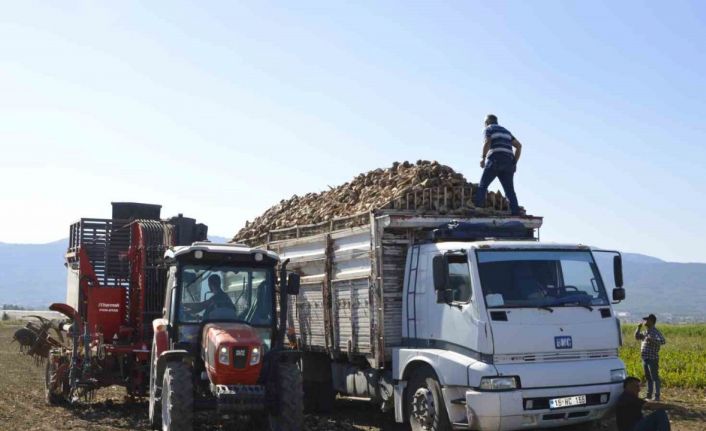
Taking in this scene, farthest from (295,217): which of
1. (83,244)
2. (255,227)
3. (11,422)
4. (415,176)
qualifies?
(11,422)

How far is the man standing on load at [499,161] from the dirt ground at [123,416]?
12.5ft

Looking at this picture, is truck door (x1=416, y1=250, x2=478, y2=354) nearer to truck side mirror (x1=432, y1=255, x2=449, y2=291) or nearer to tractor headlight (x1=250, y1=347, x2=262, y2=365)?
truck side mirror (x1=432, y1=255, x2=449, y2=291)

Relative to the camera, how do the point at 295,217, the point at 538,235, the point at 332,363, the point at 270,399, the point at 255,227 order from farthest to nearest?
the point at 255,227
the point at 295,217
the point at 332,363
the point at 538,235
the point at 270,399

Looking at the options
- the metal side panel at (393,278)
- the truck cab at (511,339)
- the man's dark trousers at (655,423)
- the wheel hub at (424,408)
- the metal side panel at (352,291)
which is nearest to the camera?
the man's dark trousers at (655,423)

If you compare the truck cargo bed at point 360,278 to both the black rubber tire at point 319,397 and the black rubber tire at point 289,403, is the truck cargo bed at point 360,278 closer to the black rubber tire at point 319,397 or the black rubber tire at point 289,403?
the black rubber tire at point 319,397

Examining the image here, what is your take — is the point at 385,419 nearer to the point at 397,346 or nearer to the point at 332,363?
the point at 332,363

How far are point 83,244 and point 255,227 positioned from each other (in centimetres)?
343

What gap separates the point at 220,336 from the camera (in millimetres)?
10633

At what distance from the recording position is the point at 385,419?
13.9 meters

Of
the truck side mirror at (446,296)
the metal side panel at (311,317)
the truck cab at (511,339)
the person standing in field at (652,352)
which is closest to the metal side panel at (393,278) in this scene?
the truck cab at (511,339)

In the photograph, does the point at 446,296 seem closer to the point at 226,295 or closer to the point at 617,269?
the point at 617,269

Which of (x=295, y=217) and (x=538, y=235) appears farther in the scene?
(x=295, y=217)

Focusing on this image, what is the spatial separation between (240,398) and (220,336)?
84 cm

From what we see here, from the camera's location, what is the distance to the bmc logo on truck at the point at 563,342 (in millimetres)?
10172
